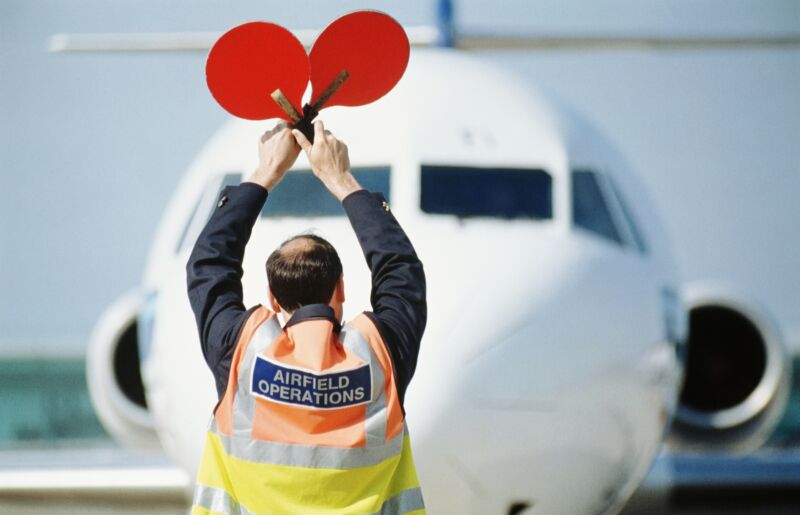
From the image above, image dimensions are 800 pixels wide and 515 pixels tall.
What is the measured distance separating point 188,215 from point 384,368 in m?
3.38

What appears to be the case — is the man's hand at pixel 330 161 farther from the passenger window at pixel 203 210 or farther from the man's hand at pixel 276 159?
the passenger window at pixel 203 210

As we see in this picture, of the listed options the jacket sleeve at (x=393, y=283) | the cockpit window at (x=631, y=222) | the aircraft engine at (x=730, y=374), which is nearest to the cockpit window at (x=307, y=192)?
the cockpit window at (x=631, y=222)

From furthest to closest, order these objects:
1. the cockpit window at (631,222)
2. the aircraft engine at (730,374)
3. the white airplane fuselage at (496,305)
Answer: the aircraft engine at (730,374) < the cockpit window at (631,222) < the white airplane fuselage at (496,305)

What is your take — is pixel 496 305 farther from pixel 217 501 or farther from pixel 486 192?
pixel 217 501

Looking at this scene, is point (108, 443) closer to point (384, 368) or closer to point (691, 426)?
point (691, 426)

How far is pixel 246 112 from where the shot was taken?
117 inches

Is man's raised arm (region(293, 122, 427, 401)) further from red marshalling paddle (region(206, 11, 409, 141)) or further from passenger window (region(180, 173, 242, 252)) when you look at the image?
passenger window (region(180, 173, 242, 252))

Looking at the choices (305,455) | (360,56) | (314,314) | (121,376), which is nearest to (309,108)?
(360,56)

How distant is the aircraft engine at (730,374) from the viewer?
291 inches

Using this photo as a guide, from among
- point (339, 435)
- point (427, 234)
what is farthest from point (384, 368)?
point (427, 234)

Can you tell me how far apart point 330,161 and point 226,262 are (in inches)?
12.5

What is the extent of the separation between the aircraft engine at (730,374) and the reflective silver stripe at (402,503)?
4.94m

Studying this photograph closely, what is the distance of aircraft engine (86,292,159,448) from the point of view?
24.9 feet

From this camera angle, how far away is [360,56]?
2.97 metres
